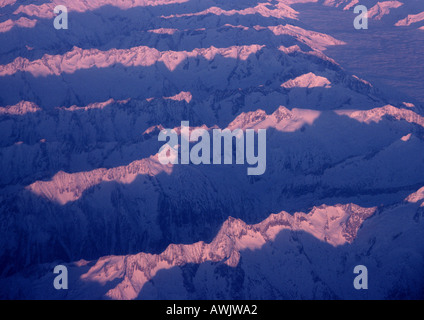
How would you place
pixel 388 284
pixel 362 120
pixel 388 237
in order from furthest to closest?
pixel 362 120 → pixel 388 237 → pixel 388 284

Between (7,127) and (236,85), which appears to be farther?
(236,85)

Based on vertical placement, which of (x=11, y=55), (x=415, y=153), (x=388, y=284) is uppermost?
(x=11, y=55)

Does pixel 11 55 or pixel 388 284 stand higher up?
pixel 11 55

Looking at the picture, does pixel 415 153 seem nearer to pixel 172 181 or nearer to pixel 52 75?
pixel 172 181
